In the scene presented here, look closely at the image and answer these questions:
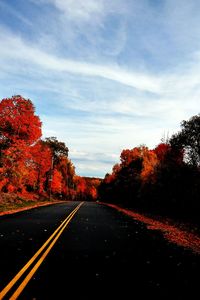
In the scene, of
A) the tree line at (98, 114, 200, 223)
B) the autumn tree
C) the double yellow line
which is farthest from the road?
the autumn tree

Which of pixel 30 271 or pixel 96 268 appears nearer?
pixel 30 271

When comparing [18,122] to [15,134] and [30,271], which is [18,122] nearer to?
[15,134]

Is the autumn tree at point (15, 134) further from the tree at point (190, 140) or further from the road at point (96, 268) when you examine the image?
the road at point (96, 268)

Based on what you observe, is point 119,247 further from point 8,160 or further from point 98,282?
point 8,160

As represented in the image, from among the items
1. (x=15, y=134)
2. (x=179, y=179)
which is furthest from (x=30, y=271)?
(x=15, y=134)

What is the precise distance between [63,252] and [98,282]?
3527 millimetres

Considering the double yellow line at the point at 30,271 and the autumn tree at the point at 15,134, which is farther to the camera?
the autumn tree at the point at 15,134

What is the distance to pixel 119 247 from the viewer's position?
38.9ft

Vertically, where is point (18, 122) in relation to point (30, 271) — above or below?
above

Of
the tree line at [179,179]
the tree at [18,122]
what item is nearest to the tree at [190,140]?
the tree line at [179,179]

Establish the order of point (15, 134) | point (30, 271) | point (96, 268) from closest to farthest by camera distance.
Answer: point (30, 271), point (96, 268), point (15, 134)

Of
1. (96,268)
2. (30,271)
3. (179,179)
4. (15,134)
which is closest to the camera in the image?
(30,271)

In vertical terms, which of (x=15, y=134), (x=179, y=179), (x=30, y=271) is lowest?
(x=30, y=271)

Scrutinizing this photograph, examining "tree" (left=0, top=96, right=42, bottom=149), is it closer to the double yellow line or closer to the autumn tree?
the autumn tree
